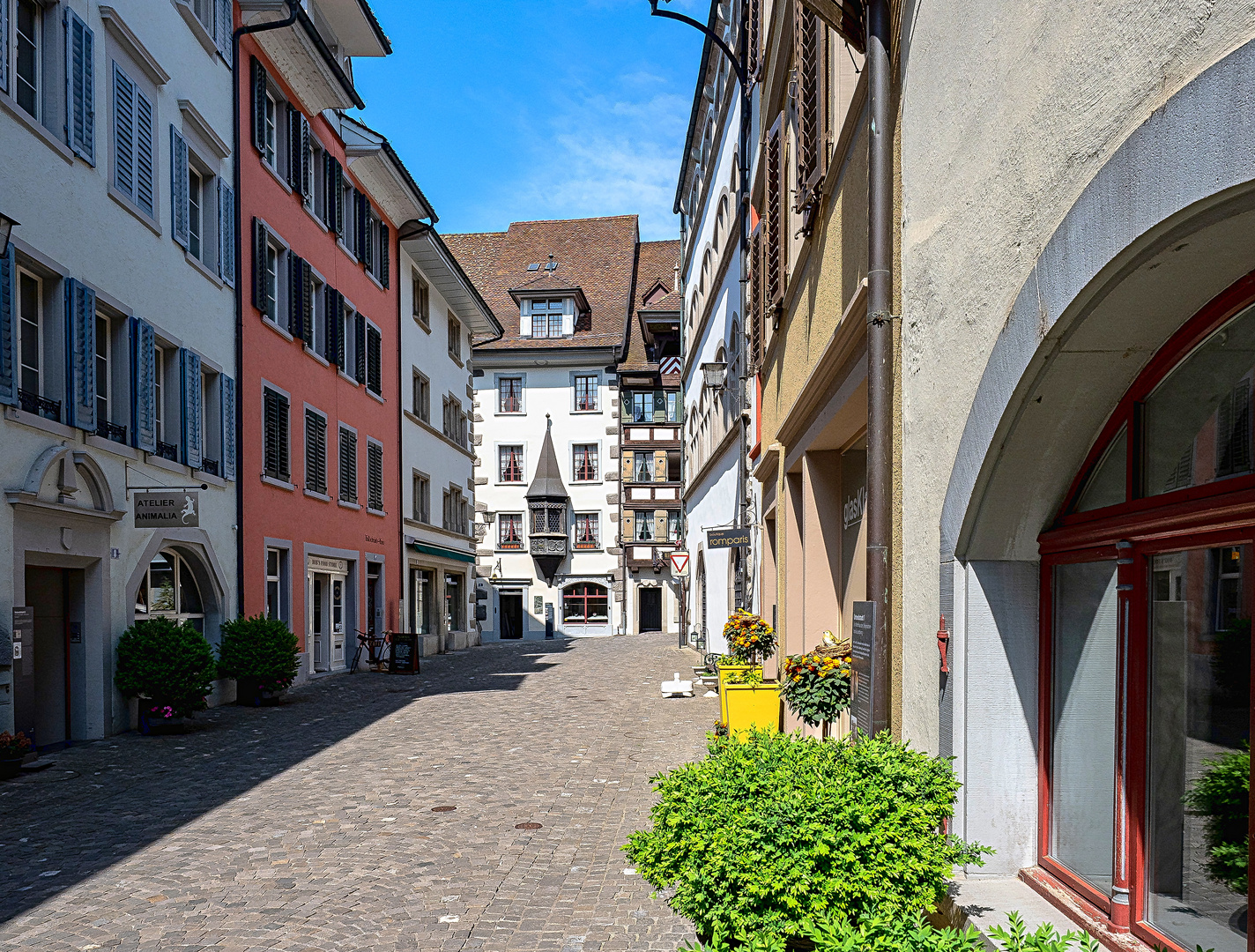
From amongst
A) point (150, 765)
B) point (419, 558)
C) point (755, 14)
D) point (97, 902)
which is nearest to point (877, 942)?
point (97, 902)

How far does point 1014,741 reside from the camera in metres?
4.33

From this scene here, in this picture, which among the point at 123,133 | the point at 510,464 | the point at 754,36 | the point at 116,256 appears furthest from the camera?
the point at 510,464

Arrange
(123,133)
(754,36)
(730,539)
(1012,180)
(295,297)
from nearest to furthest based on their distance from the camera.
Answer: (1012,180) → (123,133) → (730,539) → (754,36) → (295,297)

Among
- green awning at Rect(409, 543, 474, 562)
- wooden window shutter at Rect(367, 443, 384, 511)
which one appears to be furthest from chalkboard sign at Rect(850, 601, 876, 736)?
green awning at Rect(409, 543, 474, 562)

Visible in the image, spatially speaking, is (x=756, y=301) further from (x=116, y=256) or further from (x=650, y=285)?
(x=650, y=285)

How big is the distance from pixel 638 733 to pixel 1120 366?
34.0 feet

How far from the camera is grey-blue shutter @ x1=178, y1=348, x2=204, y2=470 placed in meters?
16.1

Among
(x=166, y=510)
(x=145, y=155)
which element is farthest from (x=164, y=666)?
(x=145, y=155)

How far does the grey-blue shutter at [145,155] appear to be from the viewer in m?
14.6

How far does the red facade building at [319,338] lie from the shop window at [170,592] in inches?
50.9

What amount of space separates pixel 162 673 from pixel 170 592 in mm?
3115

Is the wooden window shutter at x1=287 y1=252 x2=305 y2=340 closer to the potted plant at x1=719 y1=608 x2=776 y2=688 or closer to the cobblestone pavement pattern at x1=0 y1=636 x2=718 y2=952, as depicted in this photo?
the cobblestone pavement pattern at x1=0 y1=636 x2=718 y2=952

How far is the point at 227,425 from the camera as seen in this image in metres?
17.8

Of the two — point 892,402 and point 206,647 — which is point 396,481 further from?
point 892,402
